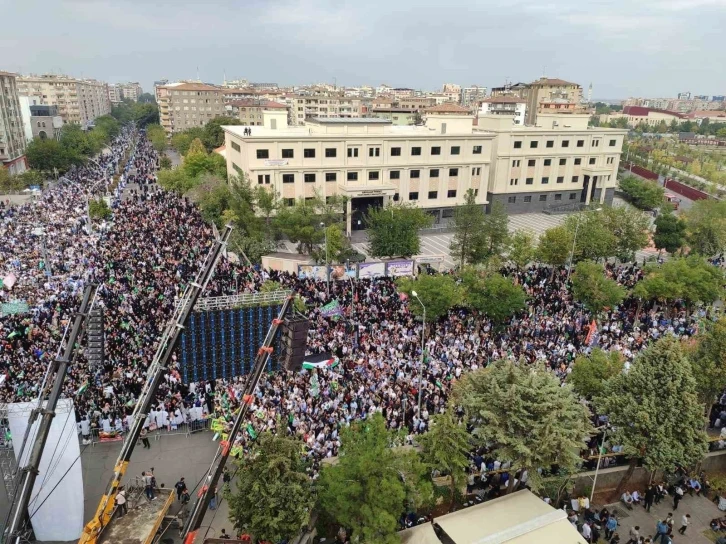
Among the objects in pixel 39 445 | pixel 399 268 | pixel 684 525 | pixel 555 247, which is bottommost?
pixel 684 525

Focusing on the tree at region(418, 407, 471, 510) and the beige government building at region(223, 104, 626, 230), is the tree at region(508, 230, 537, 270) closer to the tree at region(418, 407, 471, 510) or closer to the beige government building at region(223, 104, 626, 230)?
the beige government building at region(223, 104, 626, 230)

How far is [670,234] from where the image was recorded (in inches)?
1416

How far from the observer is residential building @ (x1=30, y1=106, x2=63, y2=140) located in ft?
291

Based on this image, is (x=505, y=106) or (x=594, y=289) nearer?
(x=594, y=289)

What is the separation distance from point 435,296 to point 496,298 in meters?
2.78

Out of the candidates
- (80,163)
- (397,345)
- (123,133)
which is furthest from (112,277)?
(123,133)

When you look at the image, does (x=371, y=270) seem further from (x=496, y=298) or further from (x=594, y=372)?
(x=594, y=372)

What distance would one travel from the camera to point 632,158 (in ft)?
275

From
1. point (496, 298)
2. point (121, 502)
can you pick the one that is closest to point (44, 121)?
point (496, 298)

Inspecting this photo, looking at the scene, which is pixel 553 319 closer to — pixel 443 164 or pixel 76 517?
pixel 76 517

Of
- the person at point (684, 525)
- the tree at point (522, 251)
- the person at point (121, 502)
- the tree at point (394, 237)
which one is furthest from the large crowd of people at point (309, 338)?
the person at point (684, 525)

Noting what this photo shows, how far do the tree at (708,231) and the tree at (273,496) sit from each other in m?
33.0

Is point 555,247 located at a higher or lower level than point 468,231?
lower

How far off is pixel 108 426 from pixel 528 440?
40.6ft
